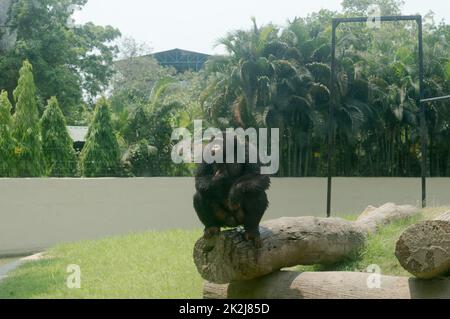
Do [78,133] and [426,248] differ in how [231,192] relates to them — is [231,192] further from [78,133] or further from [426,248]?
[78,133]

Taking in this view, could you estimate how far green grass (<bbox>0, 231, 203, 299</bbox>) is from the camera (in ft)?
21.5

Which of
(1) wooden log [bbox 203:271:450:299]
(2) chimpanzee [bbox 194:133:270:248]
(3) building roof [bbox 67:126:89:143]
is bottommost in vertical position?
(1) wooden log [bbox 203:271:450:299]

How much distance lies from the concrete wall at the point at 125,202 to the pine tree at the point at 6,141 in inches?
39.8

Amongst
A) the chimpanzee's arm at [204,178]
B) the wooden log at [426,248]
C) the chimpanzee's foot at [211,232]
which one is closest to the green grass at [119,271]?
the chimpanzee's foot at [211,232]

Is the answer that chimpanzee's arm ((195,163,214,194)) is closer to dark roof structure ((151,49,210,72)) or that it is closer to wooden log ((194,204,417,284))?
wooden log ((194,204,417,284))

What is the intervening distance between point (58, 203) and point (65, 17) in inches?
353

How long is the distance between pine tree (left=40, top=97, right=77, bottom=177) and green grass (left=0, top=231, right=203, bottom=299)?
3.71 meters

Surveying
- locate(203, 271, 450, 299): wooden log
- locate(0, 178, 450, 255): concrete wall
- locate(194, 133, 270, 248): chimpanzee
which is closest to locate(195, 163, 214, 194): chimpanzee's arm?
locate(194, 133, 270, 248): chimpanzee

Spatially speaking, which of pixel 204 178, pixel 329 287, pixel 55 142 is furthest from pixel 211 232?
pixel 55 142

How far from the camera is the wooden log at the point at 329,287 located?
4789 millimetres

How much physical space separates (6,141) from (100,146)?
74.0 inches

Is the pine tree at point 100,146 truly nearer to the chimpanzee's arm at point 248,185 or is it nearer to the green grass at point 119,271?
the green grass at point 119,271

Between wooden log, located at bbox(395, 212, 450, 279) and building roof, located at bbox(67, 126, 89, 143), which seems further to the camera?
building roof, located at bbox(67, 126, 89, 143)

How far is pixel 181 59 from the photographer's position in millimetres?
28469
